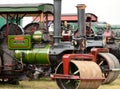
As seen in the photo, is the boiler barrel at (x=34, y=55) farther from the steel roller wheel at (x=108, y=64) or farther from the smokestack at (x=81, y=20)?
the steel roller wheel at (x=108, y=64)

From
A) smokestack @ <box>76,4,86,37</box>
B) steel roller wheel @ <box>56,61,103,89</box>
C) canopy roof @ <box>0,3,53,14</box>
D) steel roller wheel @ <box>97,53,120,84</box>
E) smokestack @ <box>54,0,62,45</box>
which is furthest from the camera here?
steel roller wheel @ <box>97,53,120,84</box>

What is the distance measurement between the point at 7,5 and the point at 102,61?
3.12 meters

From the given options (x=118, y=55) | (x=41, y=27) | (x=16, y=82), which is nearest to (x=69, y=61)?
(x=41, y=27)

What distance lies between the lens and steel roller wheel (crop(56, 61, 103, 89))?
970 centimetres

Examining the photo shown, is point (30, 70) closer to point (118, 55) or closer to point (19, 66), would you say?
point (19, 66)

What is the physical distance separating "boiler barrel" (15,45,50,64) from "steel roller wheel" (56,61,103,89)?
48.9 inches

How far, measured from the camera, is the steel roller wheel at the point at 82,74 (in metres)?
9.70

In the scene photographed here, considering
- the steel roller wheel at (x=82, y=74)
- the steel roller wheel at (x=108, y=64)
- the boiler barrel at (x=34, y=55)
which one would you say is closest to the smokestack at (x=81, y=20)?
the steel roller wheel at (x=108, y=64)

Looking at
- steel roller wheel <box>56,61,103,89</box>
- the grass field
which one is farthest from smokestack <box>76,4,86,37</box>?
steel roller wheel <box>56,61,103,89</box>

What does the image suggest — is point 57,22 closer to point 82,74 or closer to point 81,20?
point 81,20

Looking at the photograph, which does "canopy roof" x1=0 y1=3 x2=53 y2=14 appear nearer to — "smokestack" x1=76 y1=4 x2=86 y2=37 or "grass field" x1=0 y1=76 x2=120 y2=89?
"smokestack" x1=76 y1=4 x2=86 y2=37

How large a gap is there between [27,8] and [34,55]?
46.1 inches

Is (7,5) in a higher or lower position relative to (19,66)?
higher

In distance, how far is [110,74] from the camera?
13.1 metres
